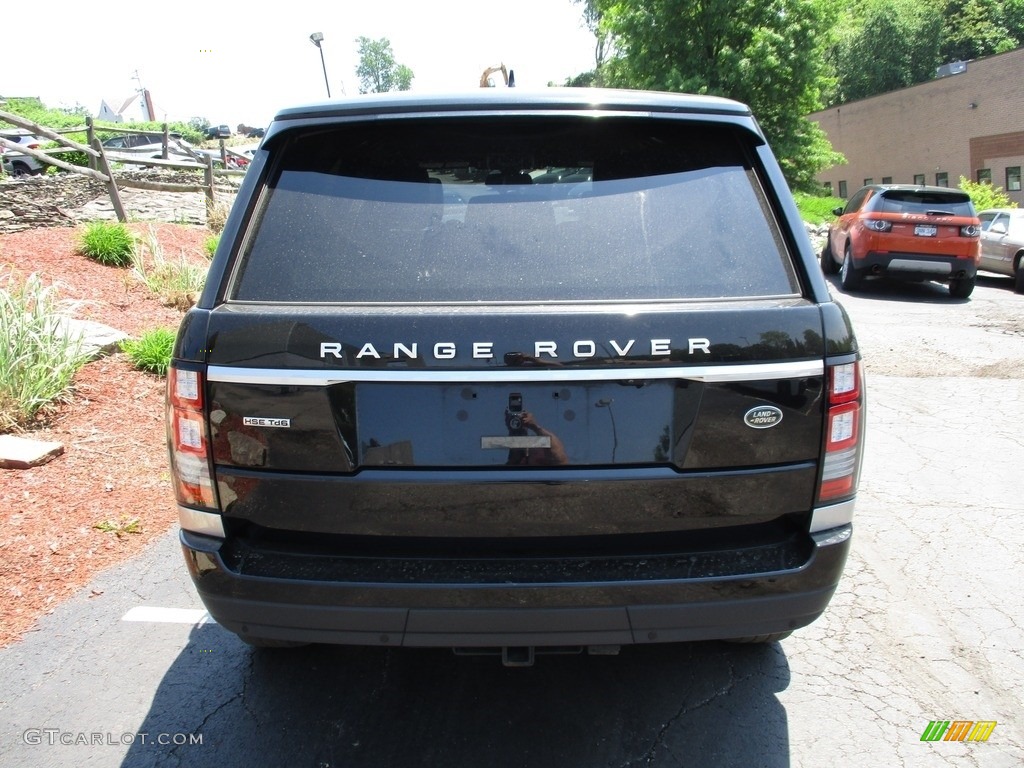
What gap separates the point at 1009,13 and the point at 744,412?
2260 inches

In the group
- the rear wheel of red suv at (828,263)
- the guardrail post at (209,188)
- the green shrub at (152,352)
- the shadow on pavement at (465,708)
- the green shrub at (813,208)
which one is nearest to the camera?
the shadow on pavement at (465,708)

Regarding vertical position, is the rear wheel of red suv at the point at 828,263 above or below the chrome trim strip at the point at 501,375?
below

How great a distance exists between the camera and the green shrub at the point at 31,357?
5.45m

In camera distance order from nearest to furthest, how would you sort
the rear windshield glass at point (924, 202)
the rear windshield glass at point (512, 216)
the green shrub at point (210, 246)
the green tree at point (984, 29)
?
the rear windshield glass at point (512, 216) → the green shrub at point (210, 246) → the rear windshield glass at point (924, 202) → the green tree at point (984, 29)

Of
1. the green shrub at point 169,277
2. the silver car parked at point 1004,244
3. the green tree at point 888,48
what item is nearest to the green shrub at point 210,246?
the green shrub at point 169,277

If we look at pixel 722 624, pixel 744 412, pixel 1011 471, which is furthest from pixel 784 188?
pixel 1011 471

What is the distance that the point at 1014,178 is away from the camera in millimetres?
31234

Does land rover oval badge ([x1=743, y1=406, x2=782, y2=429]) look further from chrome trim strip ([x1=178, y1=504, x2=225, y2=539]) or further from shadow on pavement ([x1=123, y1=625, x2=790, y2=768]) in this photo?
chrome trim strip ([x1=178, y1=504, x2=225, y2=539])

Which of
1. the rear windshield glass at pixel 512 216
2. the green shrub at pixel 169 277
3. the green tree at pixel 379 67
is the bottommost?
the green shrub at pixel 169 277

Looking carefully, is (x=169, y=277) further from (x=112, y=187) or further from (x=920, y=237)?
(x=920, y=237)

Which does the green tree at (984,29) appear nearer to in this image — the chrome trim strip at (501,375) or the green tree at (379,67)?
the chrome trim strip at (501,375)

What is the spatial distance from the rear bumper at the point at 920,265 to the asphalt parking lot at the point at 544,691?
9.55 meters

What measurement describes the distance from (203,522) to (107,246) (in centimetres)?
787

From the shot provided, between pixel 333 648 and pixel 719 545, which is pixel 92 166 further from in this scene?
pixel 719 545
